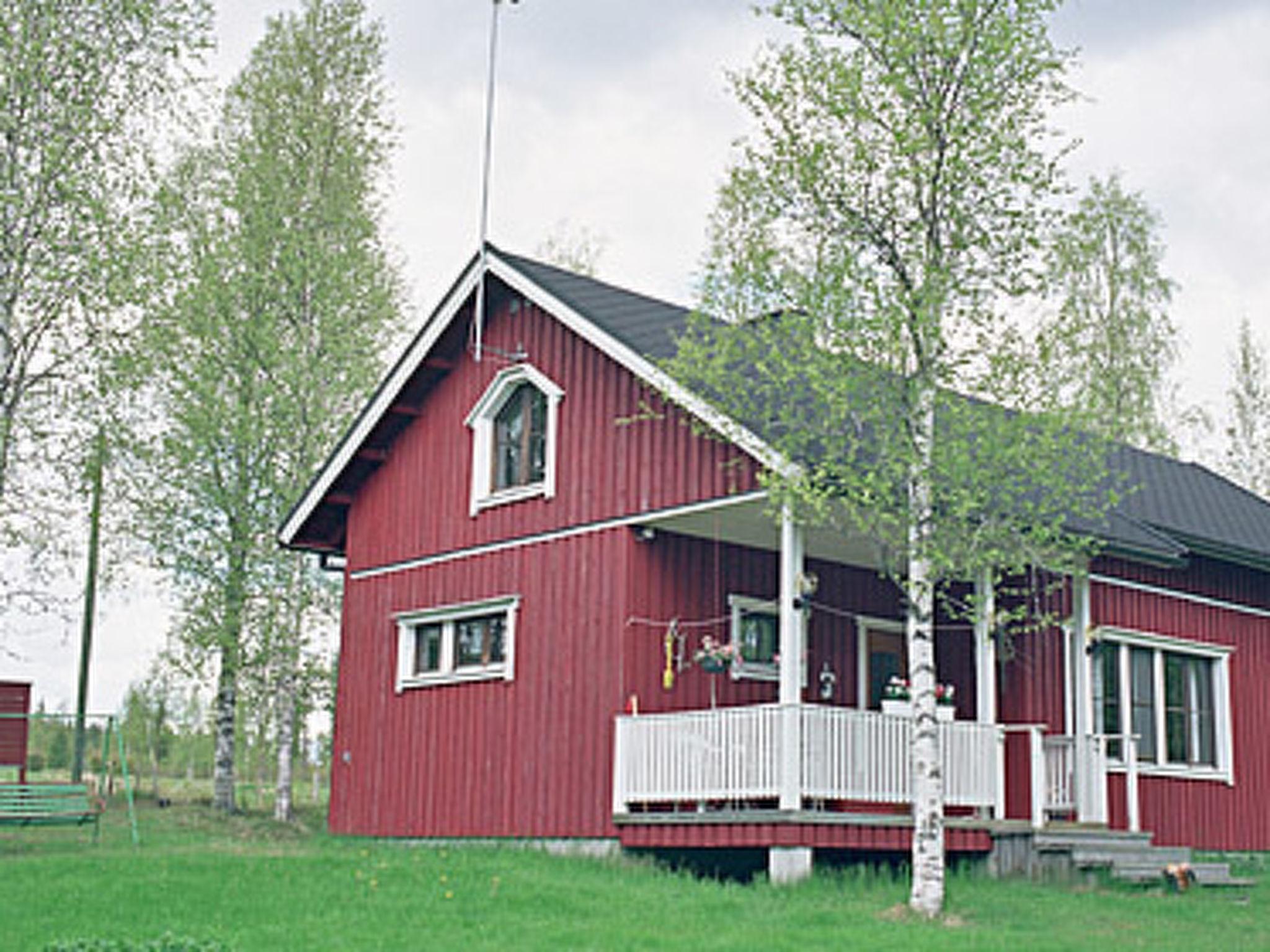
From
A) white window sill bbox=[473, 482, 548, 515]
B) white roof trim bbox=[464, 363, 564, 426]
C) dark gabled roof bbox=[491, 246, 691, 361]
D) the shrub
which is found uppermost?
dark gabled roof bbox=[491, 246, 691, 361]

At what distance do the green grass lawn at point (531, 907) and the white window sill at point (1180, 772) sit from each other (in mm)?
2189

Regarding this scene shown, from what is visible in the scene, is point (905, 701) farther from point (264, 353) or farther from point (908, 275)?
point (264, 353)

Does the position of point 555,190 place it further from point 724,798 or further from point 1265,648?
point 724,798

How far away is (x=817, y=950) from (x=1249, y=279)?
2552 centimetres

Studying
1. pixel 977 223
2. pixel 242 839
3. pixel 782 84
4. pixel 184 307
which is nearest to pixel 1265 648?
pixel 977 223

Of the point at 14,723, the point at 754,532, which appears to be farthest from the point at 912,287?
the point at 14,723

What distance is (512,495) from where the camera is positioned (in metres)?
18.8

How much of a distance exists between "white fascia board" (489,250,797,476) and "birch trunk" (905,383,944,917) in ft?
4.04

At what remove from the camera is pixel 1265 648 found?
2098 cm

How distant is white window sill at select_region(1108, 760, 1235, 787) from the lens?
18.5 m

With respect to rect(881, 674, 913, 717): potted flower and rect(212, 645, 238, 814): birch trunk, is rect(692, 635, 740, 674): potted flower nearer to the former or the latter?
rect(881, 674, 913, 717): potted flower

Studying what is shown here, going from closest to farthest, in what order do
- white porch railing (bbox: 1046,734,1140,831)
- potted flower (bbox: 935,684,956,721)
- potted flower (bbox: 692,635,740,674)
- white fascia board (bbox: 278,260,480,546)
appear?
potted flower (bbox: 692,635,740,674), potted flower (bbox: 935,684,956,721), white porch railing (bbox: 1046,734,1140,831), white fascia board (bbox: 278,260,480,546)

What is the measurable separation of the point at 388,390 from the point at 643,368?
480 centimetres

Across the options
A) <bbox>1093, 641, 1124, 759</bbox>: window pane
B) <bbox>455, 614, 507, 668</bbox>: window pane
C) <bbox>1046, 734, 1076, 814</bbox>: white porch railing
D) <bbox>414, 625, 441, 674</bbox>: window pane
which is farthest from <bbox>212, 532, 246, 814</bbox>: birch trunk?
<bbox>1093, 641, 1124, 759</bbox>: window pane
